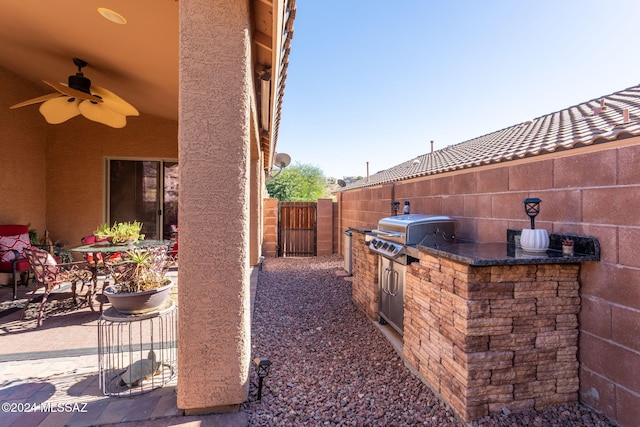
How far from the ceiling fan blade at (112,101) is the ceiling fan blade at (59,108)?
42 centimetres

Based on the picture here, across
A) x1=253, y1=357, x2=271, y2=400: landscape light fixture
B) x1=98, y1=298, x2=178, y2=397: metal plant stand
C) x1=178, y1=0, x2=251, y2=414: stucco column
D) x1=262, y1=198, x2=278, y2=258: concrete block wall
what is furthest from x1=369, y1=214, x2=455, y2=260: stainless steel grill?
x1=262, y1=198, x2=278, y2=258: concrete block wall

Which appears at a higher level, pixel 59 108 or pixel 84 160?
pixel 59 108

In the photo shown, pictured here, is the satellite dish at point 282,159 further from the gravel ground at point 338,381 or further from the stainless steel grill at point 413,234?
the stainless steel grill at point 413,234

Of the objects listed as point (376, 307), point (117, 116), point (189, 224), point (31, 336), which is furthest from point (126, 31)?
point (376, 307)

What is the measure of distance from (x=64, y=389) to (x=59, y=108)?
4.49 meters

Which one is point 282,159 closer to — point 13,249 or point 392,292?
point 13,249

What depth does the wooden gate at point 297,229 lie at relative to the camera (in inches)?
433

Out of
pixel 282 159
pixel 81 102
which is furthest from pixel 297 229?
pixel 81 102

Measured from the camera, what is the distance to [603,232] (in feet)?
7.60

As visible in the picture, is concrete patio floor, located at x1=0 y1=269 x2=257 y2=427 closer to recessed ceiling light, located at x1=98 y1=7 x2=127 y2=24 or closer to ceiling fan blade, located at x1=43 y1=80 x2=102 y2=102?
ceiling fan blade, located at x1=43 y1=80 x2=102 y2=102

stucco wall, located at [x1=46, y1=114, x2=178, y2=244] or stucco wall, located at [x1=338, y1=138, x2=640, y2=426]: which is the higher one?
stucco wall, located at [x1=46, y1=114, x2=178, y2=244]

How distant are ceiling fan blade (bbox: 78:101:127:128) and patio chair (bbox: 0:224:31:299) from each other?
268 cm

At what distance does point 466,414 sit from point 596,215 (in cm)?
182

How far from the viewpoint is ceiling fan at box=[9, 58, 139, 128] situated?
4707 millimetres
